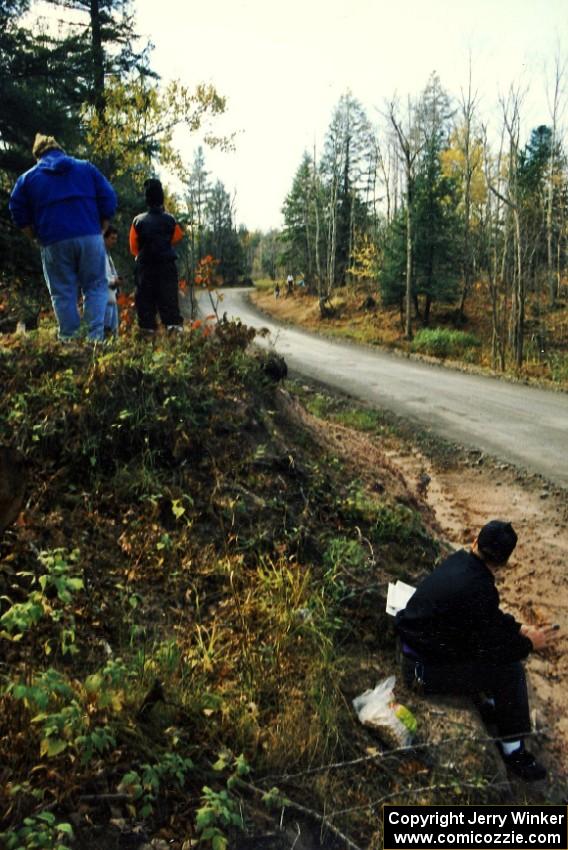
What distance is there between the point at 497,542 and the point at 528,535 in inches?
137

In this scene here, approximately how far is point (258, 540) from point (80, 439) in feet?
4.67

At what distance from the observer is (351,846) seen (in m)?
2.53

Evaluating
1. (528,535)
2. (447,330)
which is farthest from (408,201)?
(528,535)

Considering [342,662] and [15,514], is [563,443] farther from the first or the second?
[15,514]

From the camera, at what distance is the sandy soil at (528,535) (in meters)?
4.12

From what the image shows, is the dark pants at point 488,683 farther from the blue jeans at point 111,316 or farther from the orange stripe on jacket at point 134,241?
the orange stripe on jacket at point 134,241

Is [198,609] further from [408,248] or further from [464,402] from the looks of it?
[408,248]

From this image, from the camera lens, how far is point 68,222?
4988 mm

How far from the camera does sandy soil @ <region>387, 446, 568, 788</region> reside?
162 inches

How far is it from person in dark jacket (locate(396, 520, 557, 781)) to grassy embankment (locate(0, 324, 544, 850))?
1.17 ft

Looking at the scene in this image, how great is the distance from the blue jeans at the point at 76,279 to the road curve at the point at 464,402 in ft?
6.04

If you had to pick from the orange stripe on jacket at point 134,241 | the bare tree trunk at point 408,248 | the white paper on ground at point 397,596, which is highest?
the bare tree trunk at point 408,248

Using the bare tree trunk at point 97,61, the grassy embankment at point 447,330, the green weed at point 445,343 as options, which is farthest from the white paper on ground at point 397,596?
the green weed at point 445,343

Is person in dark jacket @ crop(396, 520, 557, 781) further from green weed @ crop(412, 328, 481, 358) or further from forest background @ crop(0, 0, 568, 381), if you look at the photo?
green weed @ crop(412, 328, 481, 358)
